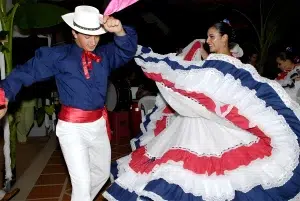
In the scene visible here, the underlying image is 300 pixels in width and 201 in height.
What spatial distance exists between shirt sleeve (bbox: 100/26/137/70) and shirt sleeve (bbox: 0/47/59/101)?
1.37 feet

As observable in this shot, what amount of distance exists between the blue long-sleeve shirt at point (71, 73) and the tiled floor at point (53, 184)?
1.31 metres

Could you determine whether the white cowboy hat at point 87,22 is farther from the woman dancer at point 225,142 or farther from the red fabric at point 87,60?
the woman dancer at point 225,142

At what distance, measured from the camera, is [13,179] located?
4.18 metres

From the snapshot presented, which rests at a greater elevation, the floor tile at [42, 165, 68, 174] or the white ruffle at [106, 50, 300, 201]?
the white ruffle at [106, 50, 300, 201]

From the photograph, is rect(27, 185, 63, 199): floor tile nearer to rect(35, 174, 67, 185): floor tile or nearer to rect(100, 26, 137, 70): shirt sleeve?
rect(35, 174, 67, 185): floor tile

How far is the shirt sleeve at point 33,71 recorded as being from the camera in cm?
276

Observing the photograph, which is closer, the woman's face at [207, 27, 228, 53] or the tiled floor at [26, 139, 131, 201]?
the woman's face at [207, 27, 228, 53]

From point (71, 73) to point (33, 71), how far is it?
0.89 ft

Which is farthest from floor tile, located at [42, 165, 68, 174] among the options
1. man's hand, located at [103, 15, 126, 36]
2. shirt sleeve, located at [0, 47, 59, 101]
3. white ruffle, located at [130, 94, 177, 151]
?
man's hand, located at [103, 15, 126, 36]

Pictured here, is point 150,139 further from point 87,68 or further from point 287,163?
point 287,163

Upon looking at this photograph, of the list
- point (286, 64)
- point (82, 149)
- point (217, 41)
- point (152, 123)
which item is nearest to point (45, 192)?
point (152, 123)

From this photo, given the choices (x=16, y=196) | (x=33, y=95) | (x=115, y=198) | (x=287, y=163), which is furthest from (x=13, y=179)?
(x=287, y=163)

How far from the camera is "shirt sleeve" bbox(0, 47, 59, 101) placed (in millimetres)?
2756

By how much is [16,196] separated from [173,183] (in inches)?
78.3
